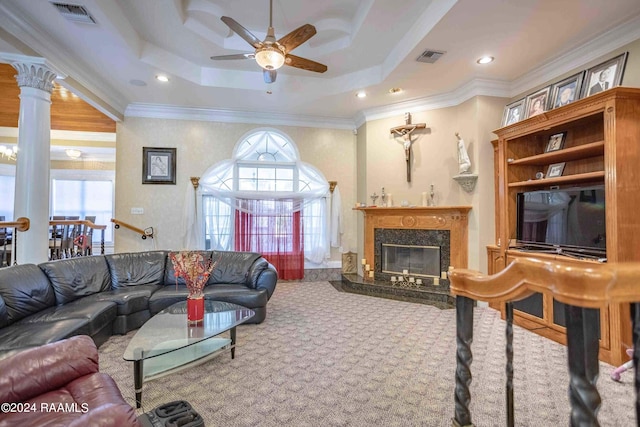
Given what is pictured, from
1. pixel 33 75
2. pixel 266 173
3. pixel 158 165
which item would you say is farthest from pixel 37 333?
pixel 266 173

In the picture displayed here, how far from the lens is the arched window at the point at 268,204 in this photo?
18.6 feet

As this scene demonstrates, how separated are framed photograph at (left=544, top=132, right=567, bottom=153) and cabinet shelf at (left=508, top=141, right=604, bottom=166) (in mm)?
129

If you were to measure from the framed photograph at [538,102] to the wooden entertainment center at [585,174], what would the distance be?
272 mm

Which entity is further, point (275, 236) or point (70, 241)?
point (275, 236)

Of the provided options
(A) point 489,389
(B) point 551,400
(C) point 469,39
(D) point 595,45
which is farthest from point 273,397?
(D) point 595,45

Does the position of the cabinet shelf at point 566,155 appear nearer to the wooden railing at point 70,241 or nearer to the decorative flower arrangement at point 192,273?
the decorative flower arrangement at point 192,273

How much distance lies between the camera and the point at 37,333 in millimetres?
2312

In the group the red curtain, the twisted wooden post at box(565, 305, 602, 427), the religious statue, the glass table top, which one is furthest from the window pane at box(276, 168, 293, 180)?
the twisted wooden post at box(565, 305, 602, 427)

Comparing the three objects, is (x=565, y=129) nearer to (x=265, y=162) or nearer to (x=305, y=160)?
(x=305, y=160)

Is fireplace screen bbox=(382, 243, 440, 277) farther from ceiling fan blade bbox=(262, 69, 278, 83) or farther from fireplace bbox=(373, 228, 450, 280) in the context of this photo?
ceiling fan blade bbox=(262, 69, 278, 83)

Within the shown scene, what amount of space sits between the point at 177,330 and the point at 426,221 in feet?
12.5

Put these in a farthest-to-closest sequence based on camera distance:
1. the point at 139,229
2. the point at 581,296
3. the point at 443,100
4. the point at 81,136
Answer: the point at 81,136 < the point at 139,229 < the point at 443,100 < the point at 581,296

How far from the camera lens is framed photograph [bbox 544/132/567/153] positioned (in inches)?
138

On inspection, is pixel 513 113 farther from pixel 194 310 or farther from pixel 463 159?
pixel 194 310
